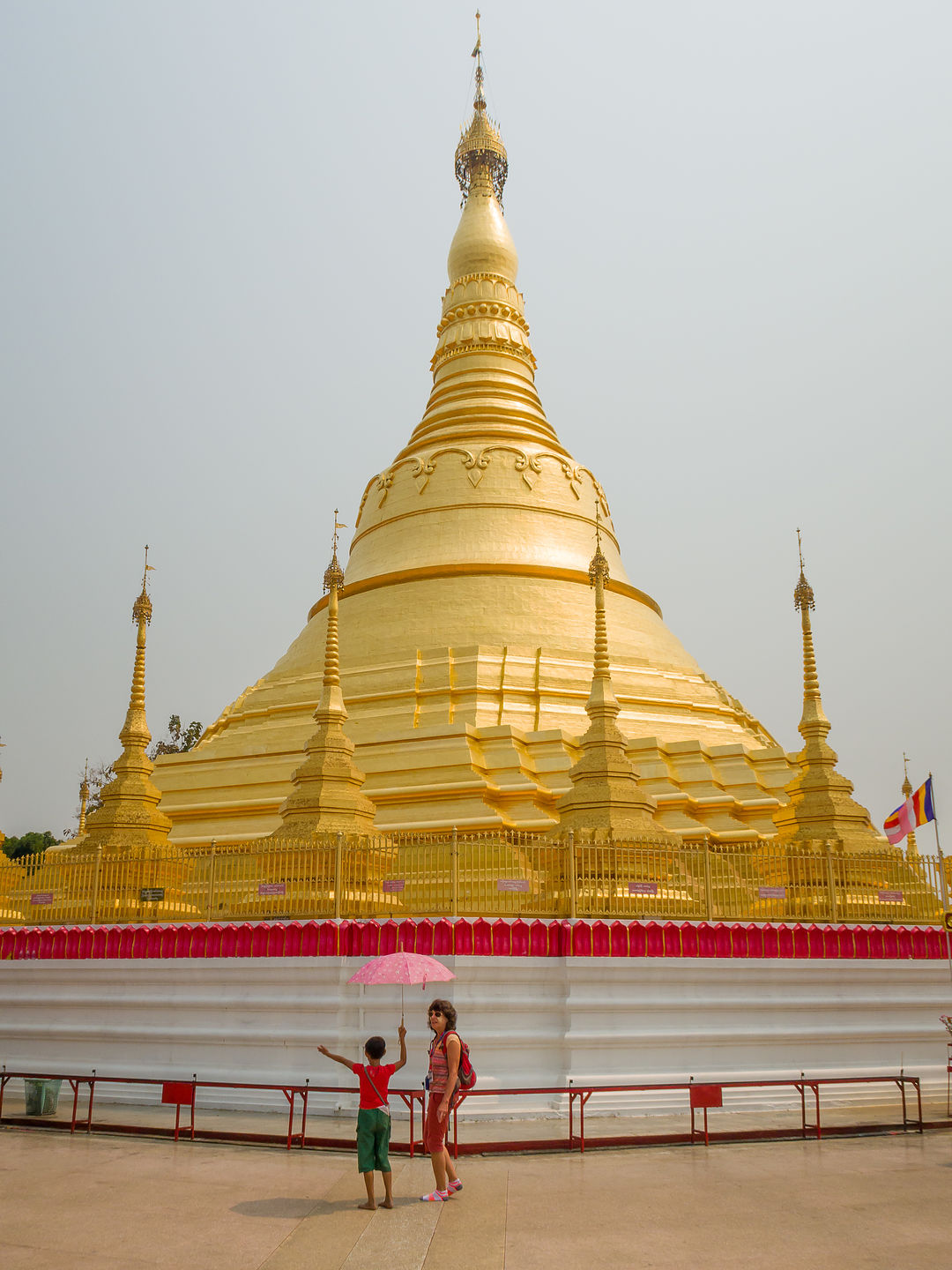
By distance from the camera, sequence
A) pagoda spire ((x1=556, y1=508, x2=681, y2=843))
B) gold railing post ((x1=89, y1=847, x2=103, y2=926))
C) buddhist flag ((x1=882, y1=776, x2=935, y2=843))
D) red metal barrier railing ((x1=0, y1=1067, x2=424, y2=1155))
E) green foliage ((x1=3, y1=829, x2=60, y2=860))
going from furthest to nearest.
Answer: green foliage ((x1=3, y1=829, x2=60, y2=860))
buddhist flag ((x1=882, y1=776, x2=935, y2=843))
pagoda spire ((x1=556, y1=508, x2=681, y2=843))
gold railing post ((x1=89, y1=847, x2=103, y2=926))
red metal barrier railing ((x1=0, y1=1067, x2=424, y2=1155))

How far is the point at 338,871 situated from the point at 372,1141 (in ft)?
17.4

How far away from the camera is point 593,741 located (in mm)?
15211

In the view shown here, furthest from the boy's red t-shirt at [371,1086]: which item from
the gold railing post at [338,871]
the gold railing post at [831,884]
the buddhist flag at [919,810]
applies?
the buddhist flag at [919,810]

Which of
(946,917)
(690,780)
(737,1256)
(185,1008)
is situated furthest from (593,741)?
(737,1256)

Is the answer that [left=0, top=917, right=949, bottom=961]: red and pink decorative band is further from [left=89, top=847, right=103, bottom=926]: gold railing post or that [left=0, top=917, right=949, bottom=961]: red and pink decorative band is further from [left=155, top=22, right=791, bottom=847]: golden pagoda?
[left=155, top=22, right=791, bottom=847]: golden pagoda

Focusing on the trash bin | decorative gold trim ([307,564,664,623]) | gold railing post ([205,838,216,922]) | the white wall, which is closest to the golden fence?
gold railing post ([205,838,216,922])

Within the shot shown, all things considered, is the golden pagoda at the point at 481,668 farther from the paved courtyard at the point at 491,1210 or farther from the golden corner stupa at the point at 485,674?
the paved courtyard at the point at 491,1210

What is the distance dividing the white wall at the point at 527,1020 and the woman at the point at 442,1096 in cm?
372

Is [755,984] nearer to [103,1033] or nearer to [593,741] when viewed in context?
[593,741]

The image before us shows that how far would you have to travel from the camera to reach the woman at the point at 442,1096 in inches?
293

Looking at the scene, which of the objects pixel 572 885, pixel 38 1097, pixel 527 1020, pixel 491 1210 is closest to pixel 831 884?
pixel 572 885

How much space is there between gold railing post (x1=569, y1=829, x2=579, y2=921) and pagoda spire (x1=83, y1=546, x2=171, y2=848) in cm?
736

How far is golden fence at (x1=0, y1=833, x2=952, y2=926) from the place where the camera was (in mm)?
12266

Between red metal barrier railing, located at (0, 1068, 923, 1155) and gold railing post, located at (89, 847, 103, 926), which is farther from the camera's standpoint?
gold railing post, located at (89, 847, 103, 926)
